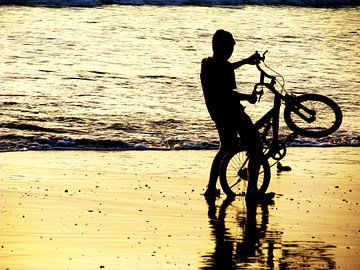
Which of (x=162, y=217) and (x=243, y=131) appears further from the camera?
(x=243, y=131)

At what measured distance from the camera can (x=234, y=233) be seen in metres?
10.9

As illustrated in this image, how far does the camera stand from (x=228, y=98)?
1250cm

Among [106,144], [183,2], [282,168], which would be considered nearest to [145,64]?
[106,144]

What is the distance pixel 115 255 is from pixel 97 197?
306 centimetres

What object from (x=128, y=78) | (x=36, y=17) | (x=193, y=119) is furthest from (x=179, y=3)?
(x=193, y=119)

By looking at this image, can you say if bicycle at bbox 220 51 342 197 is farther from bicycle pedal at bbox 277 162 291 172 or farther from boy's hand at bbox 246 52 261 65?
bicycle pedal at bbox 277 162 291 172

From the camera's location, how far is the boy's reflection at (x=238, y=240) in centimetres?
959

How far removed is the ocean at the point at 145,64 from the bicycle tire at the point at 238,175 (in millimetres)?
4405

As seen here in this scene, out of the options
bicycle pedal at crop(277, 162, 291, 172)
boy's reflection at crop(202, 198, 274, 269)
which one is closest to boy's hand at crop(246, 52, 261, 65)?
boy's reflection at crop(202, 198, 274, 269)

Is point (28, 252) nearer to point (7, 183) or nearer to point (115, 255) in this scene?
point (115, 255)

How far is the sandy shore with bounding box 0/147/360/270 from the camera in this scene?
31.7 feet

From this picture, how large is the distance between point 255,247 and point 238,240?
36 centimetres

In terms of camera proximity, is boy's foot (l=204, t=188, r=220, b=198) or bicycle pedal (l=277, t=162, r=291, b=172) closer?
boy's foot (l=204, t=188, r=220, b=198)

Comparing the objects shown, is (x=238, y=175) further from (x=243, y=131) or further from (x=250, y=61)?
(x=250, y=61)
